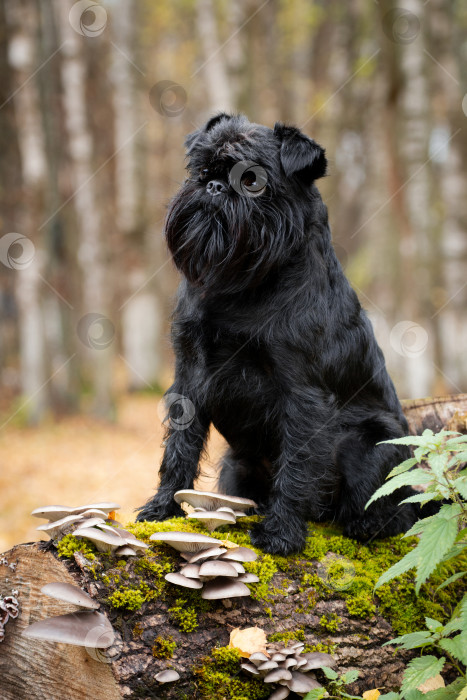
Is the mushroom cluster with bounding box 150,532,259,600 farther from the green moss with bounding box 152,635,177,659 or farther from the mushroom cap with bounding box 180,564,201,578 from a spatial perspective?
the green moss with bounding box 152,635,177,659

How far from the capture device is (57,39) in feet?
44.0

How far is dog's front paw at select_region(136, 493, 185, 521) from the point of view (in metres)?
3.07

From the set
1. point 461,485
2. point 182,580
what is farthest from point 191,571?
point 461,485

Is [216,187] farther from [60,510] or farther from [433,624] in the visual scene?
[433,624]

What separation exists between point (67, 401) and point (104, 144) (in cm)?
980

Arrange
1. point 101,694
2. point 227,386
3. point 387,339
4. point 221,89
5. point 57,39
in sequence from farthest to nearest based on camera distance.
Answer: point 57,39, point 221,89, point 387,339, point 227,386, point 101,694

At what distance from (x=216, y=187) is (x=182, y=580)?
163 centimetres

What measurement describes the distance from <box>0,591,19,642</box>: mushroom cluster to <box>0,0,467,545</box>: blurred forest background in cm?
399

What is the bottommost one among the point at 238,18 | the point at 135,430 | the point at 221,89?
the point at 135,430

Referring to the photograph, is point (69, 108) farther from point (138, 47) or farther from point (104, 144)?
point (104, 144)

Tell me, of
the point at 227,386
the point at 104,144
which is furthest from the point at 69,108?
the point at 227,386

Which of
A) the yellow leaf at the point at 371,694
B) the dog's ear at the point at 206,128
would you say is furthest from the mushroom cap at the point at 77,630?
the dog's ear at the point at 206,128

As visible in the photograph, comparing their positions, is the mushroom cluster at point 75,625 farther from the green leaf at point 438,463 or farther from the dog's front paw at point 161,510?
the green leaf at point 438,463

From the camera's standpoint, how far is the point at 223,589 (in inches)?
93.4
